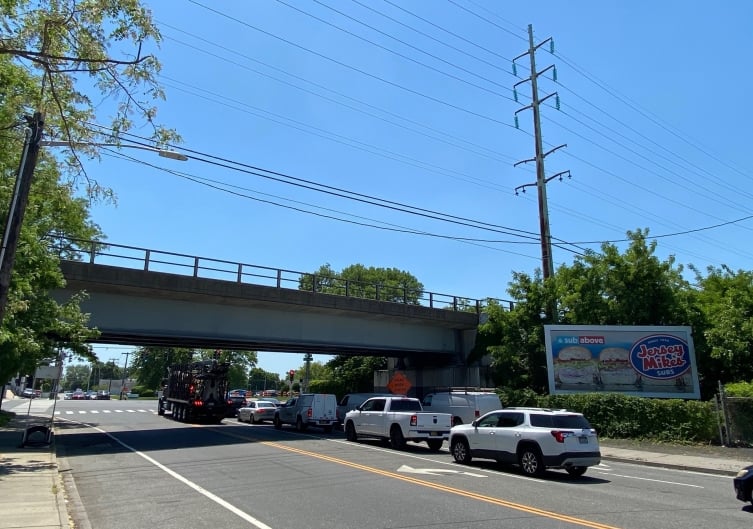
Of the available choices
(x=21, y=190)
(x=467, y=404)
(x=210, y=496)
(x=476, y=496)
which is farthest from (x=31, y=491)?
(x=467, y=404)

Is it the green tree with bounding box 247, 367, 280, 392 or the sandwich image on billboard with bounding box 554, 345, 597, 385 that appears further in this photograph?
the green tree with bounding box 247, 367, 280, 392

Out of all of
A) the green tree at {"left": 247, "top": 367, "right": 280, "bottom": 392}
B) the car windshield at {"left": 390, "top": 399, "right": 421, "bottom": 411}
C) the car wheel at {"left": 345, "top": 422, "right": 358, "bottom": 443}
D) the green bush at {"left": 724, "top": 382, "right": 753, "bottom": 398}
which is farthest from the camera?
the green tree at {"left": 247, "top": 367, "right": 280, "bottom": 392}

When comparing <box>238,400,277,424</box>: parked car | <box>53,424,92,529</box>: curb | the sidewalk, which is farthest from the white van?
<box>53,424,92,529</box>: curb

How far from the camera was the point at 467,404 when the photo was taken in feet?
82.5

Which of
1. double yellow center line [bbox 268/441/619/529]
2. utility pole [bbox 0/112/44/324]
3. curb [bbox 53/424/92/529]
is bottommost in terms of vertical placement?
curb [bbox 53/424/92/529]

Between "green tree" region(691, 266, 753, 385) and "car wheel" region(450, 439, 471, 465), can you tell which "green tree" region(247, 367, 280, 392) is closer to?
"green tree" region(691, 266, 753, 385)

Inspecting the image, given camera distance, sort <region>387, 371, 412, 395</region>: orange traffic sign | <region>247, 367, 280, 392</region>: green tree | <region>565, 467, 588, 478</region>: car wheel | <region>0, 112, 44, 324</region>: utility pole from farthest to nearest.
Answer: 1. <region>247, 367, 280, 392</region>: green tree
2. <region>387, 371, 412, 395</region>: orange traffic sign
3. <region>565, 467, 588, 478</region>: car wheel
4. <region>0, 112, 44, 324</region>: utility pole

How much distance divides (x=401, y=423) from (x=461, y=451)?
4.43 metres

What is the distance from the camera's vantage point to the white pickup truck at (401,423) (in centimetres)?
1930

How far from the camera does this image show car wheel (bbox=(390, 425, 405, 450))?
1955 centimetres

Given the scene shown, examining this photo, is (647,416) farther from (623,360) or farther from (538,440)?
(538,440)

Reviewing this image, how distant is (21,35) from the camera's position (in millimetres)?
8578

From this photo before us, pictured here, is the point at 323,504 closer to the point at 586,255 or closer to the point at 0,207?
the point at 0,207

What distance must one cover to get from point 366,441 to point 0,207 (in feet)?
47.6
